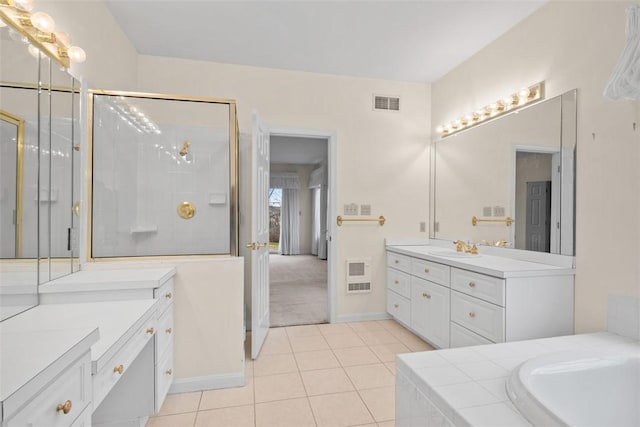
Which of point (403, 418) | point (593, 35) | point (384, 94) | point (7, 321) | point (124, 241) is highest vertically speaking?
point (384, 94)

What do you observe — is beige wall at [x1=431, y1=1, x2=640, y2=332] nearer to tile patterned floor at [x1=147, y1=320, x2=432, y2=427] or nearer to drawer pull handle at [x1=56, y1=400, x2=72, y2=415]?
tile patterned floor at [x1=147, y1=320, x2=432, y2=427]

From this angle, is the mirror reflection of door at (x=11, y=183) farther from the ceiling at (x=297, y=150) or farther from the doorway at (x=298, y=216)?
the ceiling at (x=297, y=150)

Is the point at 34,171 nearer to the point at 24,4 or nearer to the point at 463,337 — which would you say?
the point at 24,4

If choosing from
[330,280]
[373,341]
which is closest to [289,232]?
[330,280]

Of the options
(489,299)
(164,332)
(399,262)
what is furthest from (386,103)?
(164,332)

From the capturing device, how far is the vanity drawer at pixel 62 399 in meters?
0.66

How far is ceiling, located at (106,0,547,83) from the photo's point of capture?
7.54ft

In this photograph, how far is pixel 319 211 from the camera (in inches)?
340

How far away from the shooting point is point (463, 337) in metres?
2.30

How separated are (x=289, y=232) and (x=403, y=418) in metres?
8.06

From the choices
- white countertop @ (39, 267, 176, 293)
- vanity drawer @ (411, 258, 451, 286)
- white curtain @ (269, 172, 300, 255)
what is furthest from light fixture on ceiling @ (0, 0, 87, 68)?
white curtain @ (269, 172, 300, 255)

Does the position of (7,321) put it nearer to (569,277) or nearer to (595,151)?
(569,277)

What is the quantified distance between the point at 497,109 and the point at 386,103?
1201mm

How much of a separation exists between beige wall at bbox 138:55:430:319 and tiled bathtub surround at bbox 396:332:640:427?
202cm
